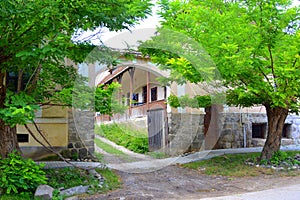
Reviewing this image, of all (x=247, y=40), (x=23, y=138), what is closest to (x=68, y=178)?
(x=23, y=138)

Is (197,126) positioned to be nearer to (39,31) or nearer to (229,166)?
(229,166)

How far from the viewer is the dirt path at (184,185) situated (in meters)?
5.91

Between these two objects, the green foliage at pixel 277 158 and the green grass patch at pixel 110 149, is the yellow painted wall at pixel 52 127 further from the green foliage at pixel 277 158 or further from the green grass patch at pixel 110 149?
the green foliage at pixel 277 158

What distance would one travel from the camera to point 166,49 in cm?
801

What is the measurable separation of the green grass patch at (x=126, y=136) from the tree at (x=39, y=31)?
23.5 ft

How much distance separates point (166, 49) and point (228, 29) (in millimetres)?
1695

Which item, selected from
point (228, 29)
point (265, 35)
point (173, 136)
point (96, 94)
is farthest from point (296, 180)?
point (173, 136)

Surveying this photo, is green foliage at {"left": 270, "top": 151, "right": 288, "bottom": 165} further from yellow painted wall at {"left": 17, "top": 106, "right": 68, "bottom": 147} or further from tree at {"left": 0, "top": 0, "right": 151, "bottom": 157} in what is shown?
yellow painted wall at {"left": 17, "top": 106, "right": 68, "bottom": 147}

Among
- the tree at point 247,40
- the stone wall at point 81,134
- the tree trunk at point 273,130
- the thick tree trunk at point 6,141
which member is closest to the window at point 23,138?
the stone wall at point 81,134

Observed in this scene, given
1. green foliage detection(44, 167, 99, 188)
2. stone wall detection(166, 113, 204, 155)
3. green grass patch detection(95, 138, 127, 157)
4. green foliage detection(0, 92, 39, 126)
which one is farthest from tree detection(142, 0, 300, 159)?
green grass patch detection(95, 138, 127, 157)

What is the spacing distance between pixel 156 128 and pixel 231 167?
4.68 metres

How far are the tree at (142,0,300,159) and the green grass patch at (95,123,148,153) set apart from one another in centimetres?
599

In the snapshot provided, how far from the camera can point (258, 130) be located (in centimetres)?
1395

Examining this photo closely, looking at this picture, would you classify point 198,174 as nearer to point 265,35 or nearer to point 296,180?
point 296,180
